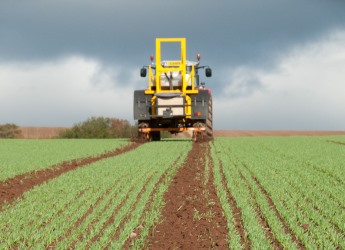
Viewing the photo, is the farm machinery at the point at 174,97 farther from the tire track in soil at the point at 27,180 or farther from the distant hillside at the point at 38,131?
the distant hillside at the point at 38,131

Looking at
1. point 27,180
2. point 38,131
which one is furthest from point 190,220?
point 38,131

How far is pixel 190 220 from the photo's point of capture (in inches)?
223

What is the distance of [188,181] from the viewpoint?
861 centimetres

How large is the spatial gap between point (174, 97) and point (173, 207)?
45.6 feet

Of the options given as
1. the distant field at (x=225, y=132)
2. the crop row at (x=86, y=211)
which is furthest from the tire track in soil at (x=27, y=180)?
the distant field at (x=225, y=132)

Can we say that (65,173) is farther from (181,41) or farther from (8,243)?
(181,41)

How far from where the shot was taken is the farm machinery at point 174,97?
792 inches

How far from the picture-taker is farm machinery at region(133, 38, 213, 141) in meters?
20.1

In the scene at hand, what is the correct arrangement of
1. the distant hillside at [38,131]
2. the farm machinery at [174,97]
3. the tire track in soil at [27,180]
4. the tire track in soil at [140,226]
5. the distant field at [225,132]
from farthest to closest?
the distant hillside at [38,131] → the distant field at [225,132] → the farm machinery at [174,97] → the tire track in soil at [27,180] → the tire track in soil at [140,226]

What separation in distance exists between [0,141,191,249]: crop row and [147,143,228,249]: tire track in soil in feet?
0.56

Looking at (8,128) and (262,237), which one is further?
(8,128)

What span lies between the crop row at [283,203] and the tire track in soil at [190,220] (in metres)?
0.15

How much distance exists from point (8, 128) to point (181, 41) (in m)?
28.0

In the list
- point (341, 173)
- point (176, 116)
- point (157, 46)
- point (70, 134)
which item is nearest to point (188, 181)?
point (341, 173)
